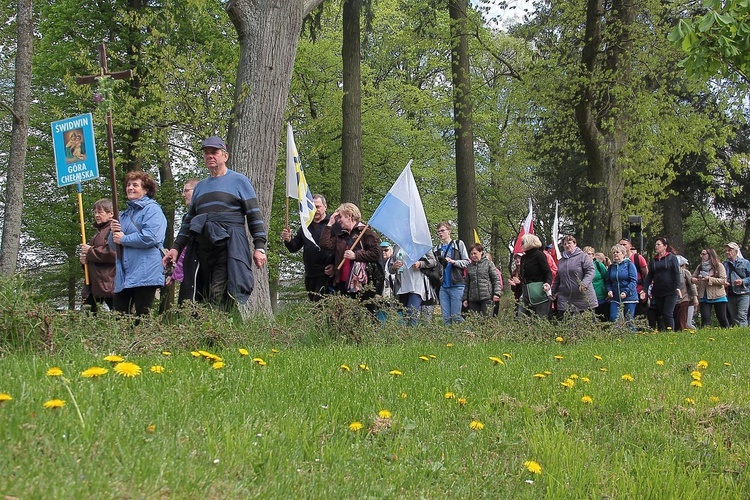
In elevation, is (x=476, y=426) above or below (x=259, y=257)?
below

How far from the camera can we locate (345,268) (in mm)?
9711

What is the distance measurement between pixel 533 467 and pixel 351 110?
14493 millimetres

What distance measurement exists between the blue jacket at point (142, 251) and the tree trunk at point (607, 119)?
13.5 metres

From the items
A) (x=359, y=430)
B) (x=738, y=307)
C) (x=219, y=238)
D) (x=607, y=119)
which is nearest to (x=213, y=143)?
(x=219, y=238)

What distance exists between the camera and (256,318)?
722 cm

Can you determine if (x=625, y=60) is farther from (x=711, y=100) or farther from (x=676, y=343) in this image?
(x=676, y=343)

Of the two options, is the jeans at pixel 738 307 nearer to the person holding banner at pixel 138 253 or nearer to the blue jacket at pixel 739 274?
the blue jacket at pixel 739 274

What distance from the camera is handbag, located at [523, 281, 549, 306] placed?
1249 cm

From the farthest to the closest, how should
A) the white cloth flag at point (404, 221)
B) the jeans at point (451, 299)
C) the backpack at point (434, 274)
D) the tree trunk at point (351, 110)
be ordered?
the tree trunk at point (351, 110), the jeans at point (451, 299), the backpack at point (434, 274), the white cloth flag at point (404, 221)

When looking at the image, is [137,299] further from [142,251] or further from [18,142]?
[18,142]

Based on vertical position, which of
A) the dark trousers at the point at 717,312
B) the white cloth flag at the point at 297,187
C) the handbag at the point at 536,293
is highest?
the white cloth flag at the point at 297,187

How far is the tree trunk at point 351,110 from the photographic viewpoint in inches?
662

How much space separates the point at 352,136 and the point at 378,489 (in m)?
14.8

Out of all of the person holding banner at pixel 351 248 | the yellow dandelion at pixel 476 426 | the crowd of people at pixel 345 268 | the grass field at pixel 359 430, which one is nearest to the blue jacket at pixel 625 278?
the crowd of people at pixel 345 268
